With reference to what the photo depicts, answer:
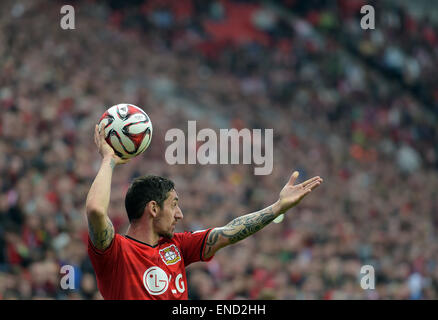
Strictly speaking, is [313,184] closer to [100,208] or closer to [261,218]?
[261,218]

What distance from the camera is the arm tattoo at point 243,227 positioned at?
441cm

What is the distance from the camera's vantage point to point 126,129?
457cm

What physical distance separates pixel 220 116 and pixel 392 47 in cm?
623

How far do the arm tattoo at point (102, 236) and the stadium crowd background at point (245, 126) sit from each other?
388cm

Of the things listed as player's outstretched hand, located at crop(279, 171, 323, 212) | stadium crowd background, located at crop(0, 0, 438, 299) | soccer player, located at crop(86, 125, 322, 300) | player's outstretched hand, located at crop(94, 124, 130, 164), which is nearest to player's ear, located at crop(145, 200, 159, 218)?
soccer player, located at crop(86, 125, 322, 300)

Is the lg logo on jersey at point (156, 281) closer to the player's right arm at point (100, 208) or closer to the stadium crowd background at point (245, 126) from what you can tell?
the player's right arm at point (100, 208)

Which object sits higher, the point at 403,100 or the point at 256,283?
the point at 403,100

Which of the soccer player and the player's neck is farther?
the player's neck

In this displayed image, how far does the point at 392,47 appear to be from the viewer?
62.6 feet

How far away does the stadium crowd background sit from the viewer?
9.59 meters

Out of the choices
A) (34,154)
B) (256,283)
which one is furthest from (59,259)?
(256,283)

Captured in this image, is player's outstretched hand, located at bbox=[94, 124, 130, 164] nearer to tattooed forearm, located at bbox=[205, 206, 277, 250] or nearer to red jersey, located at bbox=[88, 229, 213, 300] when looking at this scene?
red jersey, located at bbox=[88, 229, 213, 300]

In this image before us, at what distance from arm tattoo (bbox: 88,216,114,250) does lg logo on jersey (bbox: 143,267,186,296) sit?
1.16ft

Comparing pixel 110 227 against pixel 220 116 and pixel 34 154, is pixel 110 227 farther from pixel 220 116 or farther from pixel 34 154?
pixel 220 116
